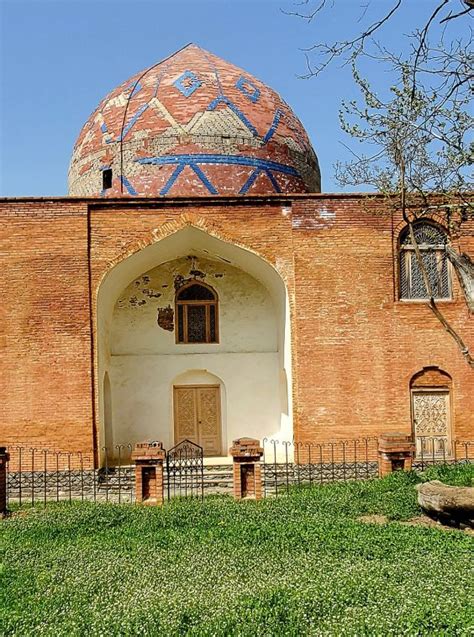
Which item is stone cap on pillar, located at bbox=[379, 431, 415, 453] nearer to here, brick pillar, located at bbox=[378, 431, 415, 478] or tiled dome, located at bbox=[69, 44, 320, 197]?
brick pillar, located at bbox=[378, 431, 415, 478]

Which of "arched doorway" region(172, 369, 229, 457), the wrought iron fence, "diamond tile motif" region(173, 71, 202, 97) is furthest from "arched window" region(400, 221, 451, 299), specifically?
"diamond tile motif" region(173, 71, 202, 97)

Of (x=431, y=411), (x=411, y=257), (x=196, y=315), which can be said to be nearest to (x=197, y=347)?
(x=196, y=315)

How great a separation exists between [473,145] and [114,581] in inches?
237

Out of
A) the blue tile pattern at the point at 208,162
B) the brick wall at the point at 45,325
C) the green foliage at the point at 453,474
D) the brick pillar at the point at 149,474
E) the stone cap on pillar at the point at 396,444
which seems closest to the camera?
the green foliage at the point at 453,474

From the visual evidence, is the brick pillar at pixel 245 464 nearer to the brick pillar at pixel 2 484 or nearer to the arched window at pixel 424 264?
the brick pillar at pixel 2 484

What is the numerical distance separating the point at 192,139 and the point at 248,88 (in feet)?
7.34

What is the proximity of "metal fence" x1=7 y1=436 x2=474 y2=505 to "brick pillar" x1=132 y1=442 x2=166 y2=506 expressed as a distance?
98cm

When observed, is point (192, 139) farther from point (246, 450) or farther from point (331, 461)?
point (246, 450)

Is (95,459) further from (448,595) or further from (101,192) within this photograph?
(448,595)

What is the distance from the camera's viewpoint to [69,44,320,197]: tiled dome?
542 inches

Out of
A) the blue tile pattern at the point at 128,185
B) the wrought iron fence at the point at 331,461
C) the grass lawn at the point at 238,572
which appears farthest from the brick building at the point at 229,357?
the grass lawn at the point at 238,572

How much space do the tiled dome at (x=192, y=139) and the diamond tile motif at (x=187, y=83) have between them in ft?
0.07

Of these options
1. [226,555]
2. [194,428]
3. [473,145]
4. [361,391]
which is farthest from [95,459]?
[473,145]

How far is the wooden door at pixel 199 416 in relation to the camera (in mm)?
13125
